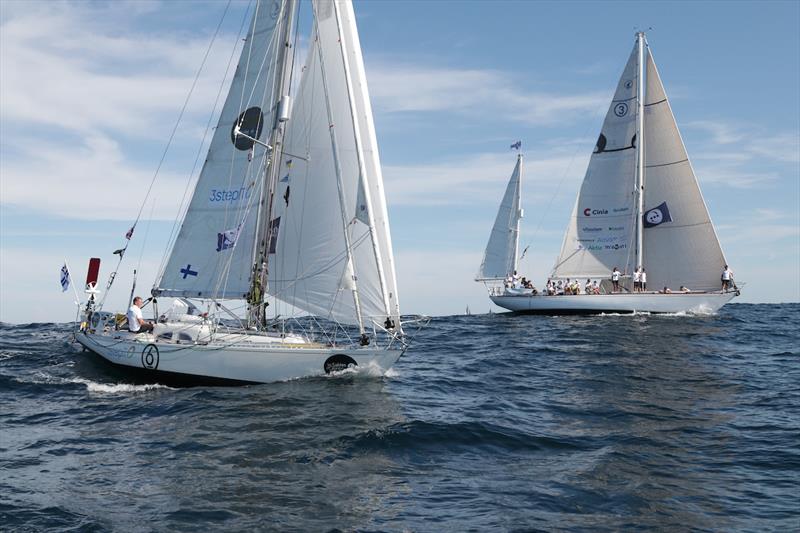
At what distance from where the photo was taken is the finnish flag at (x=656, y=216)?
36.3 m

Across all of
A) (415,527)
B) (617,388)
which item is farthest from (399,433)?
(617,388)

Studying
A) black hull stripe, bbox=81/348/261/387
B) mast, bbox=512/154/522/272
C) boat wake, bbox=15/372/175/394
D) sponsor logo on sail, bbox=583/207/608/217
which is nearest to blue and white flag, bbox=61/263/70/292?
boat wake, bbox=15/372/175/394

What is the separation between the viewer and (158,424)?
41.9ft

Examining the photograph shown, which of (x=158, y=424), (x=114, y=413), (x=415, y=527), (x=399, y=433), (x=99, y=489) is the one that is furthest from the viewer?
(x=114, y=413)

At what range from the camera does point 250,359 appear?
1572 cm

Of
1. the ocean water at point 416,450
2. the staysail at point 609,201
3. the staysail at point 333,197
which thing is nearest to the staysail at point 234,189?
the staysail at point 333,197

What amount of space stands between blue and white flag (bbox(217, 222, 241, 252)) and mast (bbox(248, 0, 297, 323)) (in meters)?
0.79

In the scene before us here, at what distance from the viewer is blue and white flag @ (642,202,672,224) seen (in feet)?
119

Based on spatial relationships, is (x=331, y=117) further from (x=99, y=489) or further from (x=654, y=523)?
(x=654, y=523)

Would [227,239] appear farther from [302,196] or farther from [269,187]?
[302,196]

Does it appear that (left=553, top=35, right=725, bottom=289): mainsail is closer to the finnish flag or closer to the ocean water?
the finnish flag

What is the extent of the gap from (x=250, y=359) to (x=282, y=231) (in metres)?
4.12

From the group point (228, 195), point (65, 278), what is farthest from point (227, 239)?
point (65, 278)

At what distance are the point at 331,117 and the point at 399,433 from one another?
30.4 ft
